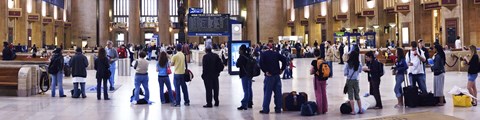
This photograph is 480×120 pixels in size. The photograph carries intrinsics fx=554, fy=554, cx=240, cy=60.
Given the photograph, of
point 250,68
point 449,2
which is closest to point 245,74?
point 250,68

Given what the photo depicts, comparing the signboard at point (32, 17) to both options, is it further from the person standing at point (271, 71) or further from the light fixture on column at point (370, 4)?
the person standing at point (271, 71)

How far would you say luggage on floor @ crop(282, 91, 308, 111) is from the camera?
9.93m

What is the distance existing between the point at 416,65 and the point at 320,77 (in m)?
2.36

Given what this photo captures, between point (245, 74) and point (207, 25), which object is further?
point (207, 25)

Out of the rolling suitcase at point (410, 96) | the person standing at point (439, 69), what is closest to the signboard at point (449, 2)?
the person standing at point (439, 69)

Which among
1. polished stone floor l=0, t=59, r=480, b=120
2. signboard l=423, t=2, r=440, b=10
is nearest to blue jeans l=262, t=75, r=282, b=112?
polished stone floor l=0, t=59, r=480, b=120

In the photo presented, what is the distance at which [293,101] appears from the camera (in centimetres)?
994

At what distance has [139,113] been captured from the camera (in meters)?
10.0

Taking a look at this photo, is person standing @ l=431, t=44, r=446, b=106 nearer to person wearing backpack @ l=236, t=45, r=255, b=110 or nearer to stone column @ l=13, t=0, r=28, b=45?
person wearing backpack @ l=236, t=45, r=255, b=110

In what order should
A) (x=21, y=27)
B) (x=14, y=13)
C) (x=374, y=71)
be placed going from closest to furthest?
1. (x=374, y=71)
2. (x=14, y=13)
3. (x=21, y=27)

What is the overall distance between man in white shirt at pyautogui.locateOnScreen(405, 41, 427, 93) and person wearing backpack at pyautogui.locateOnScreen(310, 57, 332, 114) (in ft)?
7.06

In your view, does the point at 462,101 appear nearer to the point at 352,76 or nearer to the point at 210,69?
the point at 352,76

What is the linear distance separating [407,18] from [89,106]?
2592cm

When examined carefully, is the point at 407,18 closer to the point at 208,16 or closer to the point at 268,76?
the point at 208,16
